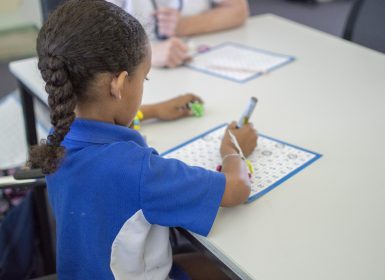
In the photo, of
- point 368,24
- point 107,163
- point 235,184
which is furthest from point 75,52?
point 368,24

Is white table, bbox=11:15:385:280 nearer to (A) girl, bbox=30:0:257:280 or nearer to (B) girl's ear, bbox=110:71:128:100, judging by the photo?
(A) girl, bbox=30:0:257:280

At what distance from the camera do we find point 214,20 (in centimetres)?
188

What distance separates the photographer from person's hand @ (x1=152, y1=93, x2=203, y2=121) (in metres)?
1.25

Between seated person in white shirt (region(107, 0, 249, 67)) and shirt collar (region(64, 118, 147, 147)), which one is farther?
seated person in white shirt (region(107, 0, 249, 67))

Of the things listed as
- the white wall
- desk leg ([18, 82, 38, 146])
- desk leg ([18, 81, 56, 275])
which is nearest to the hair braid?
desk leg ([18, 81, 56, 275])

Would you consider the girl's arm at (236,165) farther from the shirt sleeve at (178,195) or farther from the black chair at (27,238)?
the black chair at (27,238)

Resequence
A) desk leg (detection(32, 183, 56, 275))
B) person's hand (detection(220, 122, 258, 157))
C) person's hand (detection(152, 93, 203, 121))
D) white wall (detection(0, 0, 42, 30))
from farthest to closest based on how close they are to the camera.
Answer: white wall (detection(0, 0, 42, 30)) → desk leg (detection(32, 183, 56, 275)) → person's hand (detection(152, 93, 203, 121)) → person's hand (detection(220, 122, 258, 157))

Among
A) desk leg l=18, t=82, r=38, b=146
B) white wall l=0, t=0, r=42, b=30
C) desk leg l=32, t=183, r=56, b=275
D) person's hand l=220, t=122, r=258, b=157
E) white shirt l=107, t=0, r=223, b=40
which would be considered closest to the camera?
person's hand l=220, t=122, r=258, b=157

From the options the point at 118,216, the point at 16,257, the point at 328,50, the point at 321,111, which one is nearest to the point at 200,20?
the point at 328,50

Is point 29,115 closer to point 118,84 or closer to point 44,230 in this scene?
point 44,230

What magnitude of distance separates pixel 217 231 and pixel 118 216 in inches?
6.9

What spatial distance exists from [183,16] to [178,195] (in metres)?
1.23

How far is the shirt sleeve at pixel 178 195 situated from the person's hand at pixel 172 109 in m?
0.40

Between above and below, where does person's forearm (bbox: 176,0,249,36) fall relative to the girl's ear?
below
